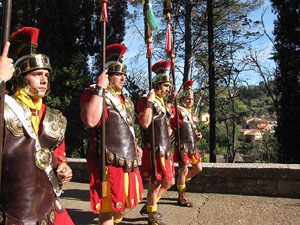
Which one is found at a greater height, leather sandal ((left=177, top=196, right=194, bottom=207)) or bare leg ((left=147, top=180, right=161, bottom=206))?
bare leg ((left=147, top=180, right=161, bottom=206))

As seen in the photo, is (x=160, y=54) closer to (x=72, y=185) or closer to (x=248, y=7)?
(x=248, y=7)

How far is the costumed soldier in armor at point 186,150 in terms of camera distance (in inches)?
193

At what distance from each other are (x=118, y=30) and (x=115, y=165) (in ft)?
27.1

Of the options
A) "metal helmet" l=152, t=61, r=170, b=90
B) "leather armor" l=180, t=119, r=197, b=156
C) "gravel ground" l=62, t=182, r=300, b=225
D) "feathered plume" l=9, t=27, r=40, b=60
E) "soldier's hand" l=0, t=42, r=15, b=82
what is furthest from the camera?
"leather armor" l=180, t=119, r=197, b=156

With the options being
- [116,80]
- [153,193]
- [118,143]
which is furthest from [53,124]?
[153,193]

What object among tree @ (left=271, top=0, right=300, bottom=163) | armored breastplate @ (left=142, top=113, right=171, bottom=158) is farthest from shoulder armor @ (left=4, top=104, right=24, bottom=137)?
tree @ (left=271, top=0, right=300, bottom=163)

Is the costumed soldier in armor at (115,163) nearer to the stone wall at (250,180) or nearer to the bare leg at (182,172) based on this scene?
the bare leg at (182,172)

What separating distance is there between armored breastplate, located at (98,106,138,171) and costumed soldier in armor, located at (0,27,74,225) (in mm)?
597

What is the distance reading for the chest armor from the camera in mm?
1695

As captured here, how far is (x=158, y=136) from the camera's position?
398 centimetres

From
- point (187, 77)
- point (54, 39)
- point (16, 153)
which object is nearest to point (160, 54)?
point (187, 77)

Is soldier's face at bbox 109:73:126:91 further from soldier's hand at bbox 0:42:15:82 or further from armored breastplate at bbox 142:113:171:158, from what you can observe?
soldier's hand at bbox 0:42:15:82

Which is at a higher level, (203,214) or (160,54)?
(160,54)

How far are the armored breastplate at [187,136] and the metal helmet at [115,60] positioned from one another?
239 cm
